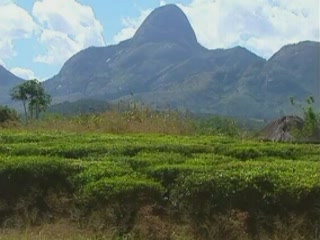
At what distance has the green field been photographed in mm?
4832

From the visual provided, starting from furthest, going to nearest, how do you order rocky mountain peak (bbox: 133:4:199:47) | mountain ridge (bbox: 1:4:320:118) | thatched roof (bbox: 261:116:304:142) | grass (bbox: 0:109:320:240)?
rocky mountain peak (bbox: 133:4:199:47)
mountain ridge (bbox: 1:4:320:118)
thatched roof (bbox: 261:116:304:142)
grass (bbox: 0:109:320:240)

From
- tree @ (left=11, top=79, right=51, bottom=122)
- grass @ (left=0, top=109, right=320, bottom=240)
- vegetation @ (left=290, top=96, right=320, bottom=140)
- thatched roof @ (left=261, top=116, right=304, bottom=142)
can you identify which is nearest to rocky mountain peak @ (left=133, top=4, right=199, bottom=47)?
tree @ (left=11, top=79, right=51, bottom=122)

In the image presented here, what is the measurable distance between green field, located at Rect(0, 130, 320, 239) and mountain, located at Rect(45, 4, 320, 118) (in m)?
67.3

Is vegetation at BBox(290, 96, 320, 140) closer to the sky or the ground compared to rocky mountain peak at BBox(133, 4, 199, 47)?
closer to the ground

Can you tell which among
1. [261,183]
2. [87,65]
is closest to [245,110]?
[87,65]

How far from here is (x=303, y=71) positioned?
118m

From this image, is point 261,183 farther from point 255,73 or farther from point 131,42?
point 131,42

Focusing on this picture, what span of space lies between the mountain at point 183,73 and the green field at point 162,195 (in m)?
67.3

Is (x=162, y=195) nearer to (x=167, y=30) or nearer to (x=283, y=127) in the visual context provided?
(x=283, y=127)

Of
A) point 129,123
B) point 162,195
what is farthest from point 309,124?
point 162,195

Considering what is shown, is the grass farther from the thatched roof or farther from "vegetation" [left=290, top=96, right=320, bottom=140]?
the thatched roof

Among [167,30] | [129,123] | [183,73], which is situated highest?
[167,30]

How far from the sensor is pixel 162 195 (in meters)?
5.18

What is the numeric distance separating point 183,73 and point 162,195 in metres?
132
